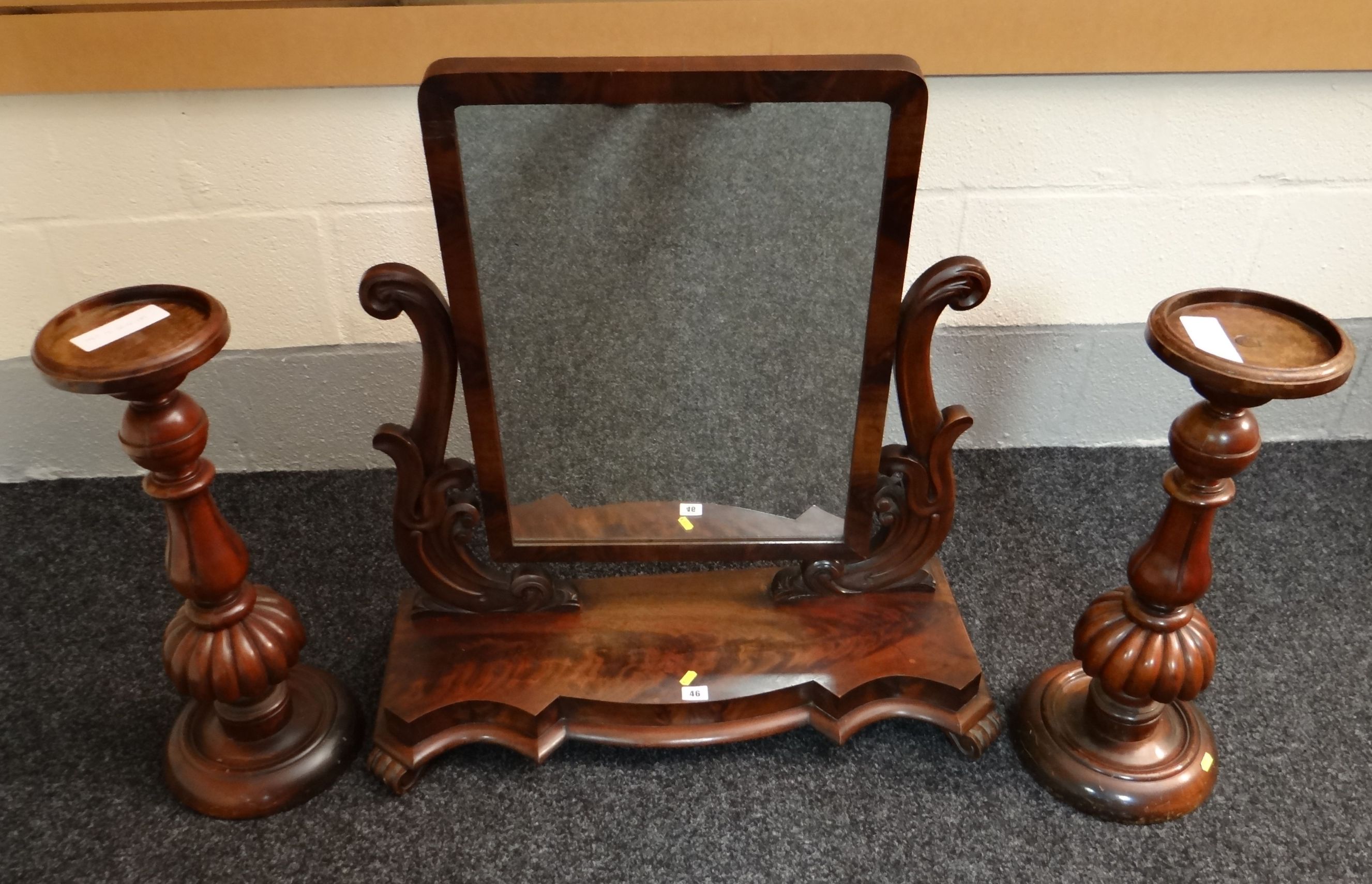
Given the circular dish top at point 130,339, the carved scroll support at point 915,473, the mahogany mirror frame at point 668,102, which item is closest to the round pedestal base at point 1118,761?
the carved scroll support at point 915,473

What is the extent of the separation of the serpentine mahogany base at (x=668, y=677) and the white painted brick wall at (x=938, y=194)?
19.4 inches

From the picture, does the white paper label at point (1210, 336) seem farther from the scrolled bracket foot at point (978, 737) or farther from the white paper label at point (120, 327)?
the white paper label at point (120, 327)

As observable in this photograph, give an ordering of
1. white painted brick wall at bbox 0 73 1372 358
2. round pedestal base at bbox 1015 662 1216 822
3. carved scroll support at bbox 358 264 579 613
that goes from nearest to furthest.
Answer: carved scroll support at bbox 358 264 579 613
round pedestal base at bbox 1015 662 1216 822
white painted brick wall at bbox 0 73 1372 358

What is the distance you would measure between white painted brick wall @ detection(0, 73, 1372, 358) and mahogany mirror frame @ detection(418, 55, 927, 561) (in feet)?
1.34

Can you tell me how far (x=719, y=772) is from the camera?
1145 mm

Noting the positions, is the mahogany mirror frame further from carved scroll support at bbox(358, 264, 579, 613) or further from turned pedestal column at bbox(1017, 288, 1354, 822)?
turned pedestal column at bbox(1017, 288, 1354, 822)

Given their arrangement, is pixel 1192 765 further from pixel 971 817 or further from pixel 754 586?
pixel 754 586

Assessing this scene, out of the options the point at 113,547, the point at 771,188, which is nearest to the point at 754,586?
the point at 771,188

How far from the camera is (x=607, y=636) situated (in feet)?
3.81

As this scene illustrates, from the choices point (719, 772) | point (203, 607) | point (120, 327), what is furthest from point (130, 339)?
point (719, 772)

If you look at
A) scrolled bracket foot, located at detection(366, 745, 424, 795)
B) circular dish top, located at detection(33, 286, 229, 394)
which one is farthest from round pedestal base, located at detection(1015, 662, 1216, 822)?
circular dish top, located at detection(33, 286, 229, 394)

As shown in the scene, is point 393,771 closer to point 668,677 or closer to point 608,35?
point 668,677

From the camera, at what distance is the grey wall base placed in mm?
1486

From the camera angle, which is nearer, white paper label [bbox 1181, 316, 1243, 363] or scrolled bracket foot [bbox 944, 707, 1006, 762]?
white paper label [bbox 1181, 316, 1243, 363]
